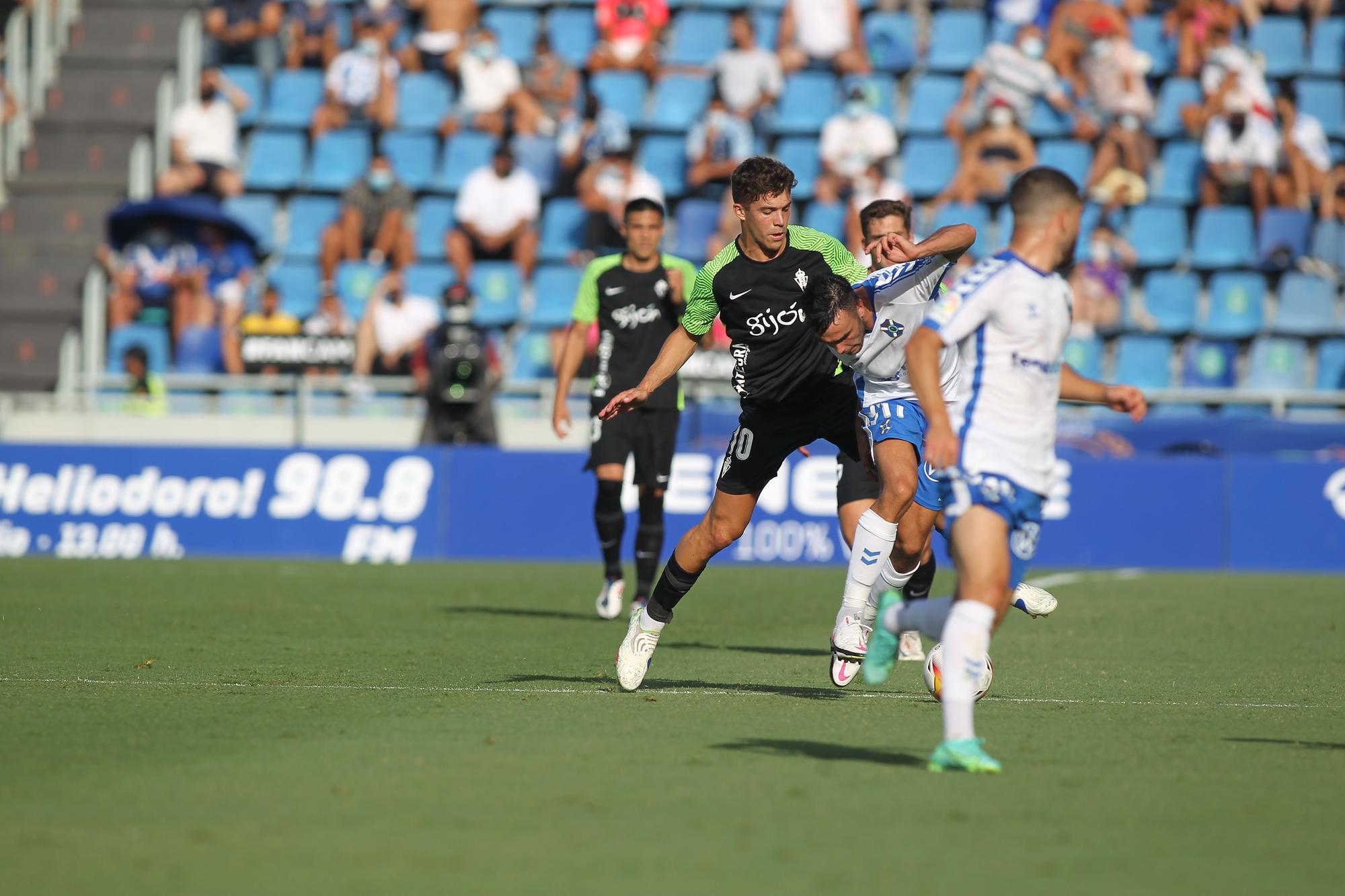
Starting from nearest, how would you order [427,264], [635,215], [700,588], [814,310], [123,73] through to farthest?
[814,310]
[635,215]
[700,588]
[427,264]
[123,73]

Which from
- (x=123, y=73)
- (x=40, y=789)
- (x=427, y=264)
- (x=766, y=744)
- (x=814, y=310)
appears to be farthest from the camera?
(x=123, y=73)

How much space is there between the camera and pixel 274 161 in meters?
24.0

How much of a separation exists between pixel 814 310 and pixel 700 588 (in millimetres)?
7248

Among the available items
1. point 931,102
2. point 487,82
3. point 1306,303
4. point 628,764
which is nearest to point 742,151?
point 931,102

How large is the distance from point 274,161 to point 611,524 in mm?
13478

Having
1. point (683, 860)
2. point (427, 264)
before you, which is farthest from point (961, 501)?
point (427, 264)

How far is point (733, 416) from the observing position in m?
18.3

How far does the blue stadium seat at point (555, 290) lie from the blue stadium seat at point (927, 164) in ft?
14.3

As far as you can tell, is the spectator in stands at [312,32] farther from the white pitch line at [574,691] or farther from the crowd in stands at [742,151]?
the white pitch line at [574,691]

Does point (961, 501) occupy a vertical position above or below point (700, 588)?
above

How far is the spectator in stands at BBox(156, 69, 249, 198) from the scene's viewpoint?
23297 millimetres

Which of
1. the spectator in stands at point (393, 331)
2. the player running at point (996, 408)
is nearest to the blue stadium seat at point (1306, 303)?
the spectator in stands at point (393, 331)

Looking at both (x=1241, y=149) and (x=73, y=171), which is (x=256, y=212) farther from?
(x=1241, y=149)

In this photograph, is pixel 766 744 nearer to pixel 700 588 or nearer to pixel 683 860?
pixel 683 860
